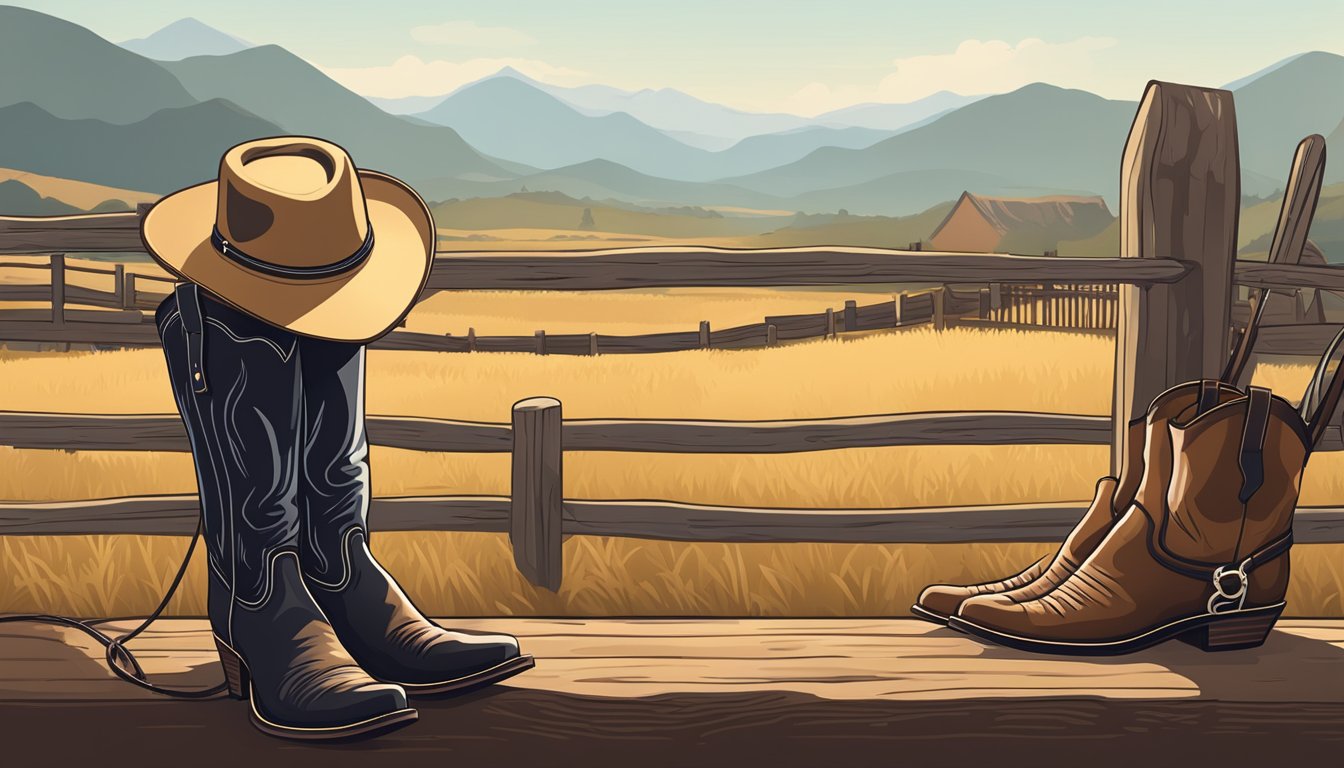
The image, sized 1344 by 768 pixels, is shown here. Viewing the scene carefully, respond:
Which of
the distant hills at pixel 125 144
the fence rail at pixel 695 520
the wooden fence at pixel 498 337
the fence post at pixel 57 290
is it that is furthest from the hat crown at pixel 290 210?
the distant hills at pixel 125 144

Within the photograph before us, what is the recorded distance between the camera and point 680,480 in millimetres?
4758

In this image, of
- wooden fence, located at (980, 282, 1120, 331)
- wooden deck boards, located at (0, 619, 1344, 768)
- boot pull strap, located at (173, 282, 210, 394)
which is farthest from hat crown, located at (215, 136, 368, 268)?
wooden fence, located at (980, 282, 1120, 331)

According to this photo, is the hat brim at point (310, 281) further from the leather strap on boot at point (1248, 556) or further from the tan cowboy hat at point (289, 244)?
the leather strap on boot at point (1248, 556)

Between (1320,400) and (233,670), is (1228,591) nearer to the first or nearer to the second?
(1320,400)

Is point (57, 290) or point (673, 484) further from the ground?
point (57, 290)

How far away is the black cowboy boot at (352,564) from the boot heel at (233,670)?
16cm

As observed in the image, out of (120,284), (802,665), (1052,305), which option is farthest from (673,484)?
(1052,305)

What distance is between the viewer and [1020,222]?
4459 centimetres

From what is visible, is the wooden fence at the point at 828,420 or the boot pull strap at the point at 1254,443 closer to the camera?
the boot pull strap at the point at 1254,443

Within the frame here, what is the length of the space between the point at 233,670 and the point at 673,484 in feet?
10.0

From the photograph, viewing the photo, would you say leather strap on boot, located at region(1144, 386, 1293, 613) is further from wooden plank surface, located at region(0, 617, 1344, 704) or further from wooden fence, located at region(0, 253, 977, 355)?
wooden fence, located at region(0, 253, 977, 355)

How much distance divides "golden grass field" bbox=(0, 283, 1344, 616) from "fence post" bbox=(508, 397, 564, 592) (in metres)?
0.14

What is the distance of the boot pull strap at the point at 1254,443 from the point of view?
1.82 m

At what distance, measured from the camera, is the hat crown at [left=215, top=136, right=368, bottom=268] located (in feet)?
A: 5.27
